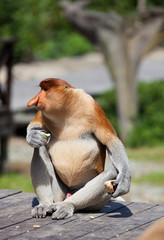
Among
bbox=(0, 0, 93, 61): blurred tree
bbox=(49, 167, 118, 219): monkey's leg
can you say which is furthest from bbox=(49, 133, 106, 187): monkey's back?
bbox=(0, 0, 93, 61): blurred tree

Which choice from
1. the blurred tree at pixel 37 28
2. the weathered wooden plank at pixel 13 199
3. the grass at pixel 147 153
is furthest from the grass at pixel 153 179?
the blurred tree at pixel 37 28

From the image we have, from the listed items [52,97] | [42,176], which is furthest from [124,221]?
[52,97]

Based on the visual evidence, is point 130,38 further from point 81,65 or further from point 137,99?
point 81,65

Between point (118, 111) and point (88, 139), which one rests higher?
point (88, 139)

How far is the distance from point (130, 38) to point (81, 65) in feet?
39.2

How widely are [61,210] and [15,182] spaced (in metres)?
5.64

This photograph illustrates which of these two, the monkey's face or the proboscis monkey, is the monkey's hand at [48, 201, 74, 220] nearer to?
the proboscis monkey

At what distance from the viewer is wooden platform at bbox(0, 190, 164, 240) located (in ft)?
10.1

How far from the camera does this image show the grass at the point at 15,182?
27.3ft

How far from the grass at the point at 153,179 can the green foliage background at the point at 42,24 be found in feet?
21.0

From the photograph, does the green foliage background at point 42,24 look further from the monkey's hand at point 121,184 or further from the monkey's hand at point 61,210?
the monkey's hand at point 121,184

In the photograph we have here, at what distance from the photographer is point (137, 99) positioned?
12.4 m

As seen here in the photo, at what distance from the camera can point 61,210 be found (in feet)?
11.3

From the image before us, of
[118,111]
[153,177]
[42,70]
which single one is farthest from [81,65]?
[153,177]
